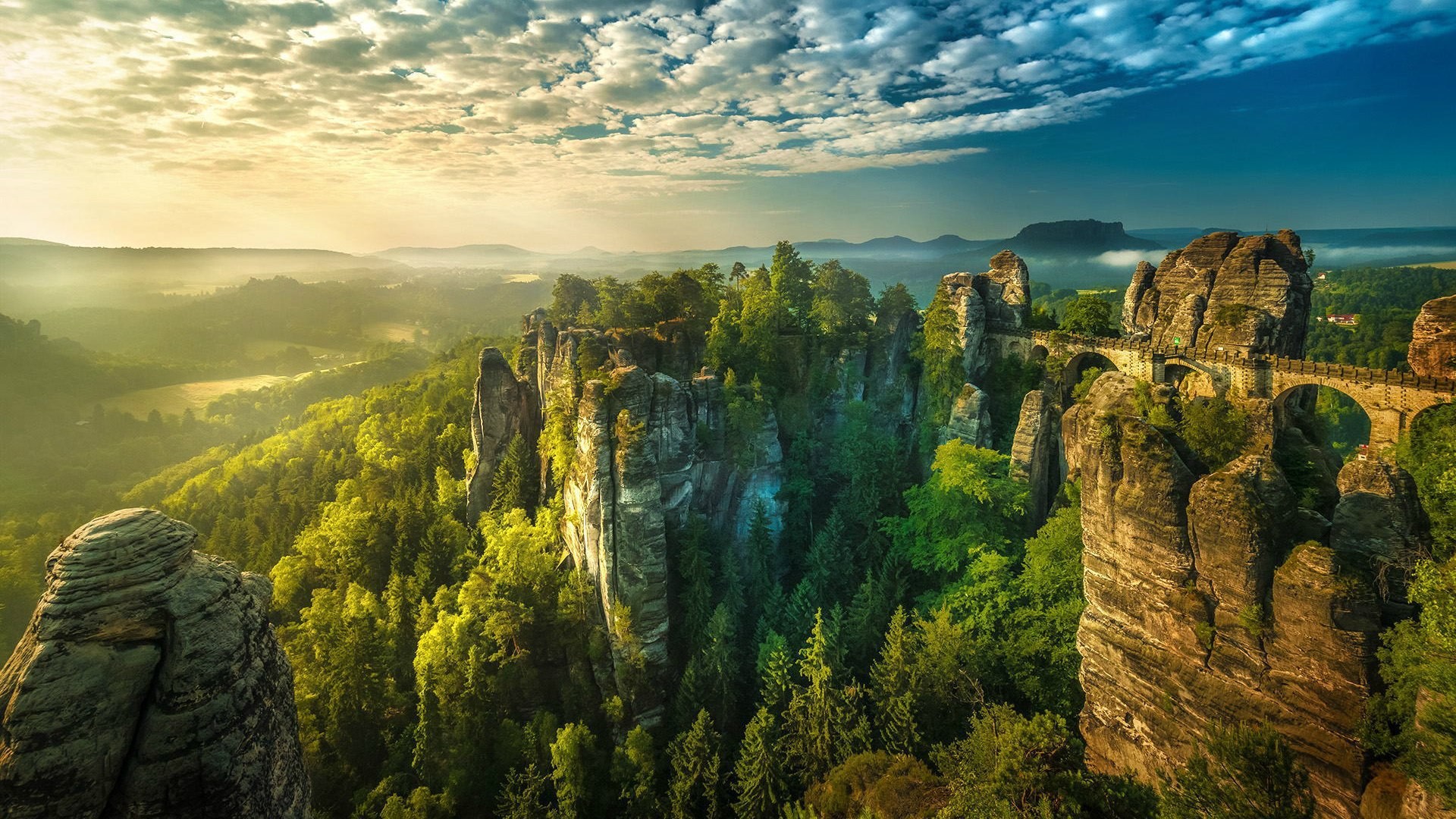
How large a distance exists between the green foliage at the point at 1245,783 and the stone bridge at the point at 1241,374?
8.75m

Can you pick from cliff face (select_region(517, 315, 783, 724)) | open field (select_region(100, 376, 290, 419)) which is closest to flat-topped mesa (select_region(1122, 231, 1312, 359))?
cliff face (select_region(517, 315, 783, 724))

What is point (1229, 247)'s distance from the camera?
3012 centimetres

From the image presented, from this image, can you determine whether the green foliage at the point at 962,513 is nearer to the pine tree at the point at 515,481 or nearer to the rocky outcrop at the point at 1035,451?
the rocky outcrop at the point at 1035,451

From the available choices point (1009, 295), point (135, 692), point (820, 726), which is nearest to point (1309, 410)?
point (1009, 295)

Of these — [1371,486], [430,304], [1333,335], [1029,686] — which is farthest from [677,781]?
[430,304]

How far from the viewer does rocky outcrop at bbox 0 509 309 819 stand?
22.5ft

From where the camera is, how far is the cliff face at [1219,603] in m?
11.0

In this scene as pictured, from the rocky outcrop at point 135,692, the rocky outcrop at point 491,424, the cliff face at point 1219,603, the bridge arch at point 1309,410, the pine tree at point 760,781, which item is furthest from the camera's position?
the rocky outcrop at point 491,424

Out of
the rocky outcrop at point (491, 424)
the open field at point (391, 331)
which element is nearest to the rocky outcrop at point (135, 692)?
the rocky outcrop at point (491, 424)

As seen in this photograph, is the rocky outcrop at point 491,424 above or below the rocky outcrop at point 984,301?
below

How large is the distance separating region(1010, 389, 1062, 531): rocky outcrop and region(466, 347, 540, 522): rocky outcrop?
2665 centimetres

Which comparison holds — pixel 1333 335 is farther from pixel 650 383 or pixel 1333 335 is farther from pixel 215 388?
pixel 215 388

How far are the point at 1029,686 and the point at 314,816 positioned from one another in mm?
26226

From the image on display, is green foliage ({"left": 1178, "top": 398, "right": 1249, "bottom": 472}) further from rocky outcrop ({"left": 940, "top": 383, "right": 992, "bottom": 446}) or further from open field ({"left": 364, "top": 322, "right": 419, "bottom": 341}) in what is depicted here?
open field ({"left": 364, "top": 322, "right": 419, "bottom": 341})
